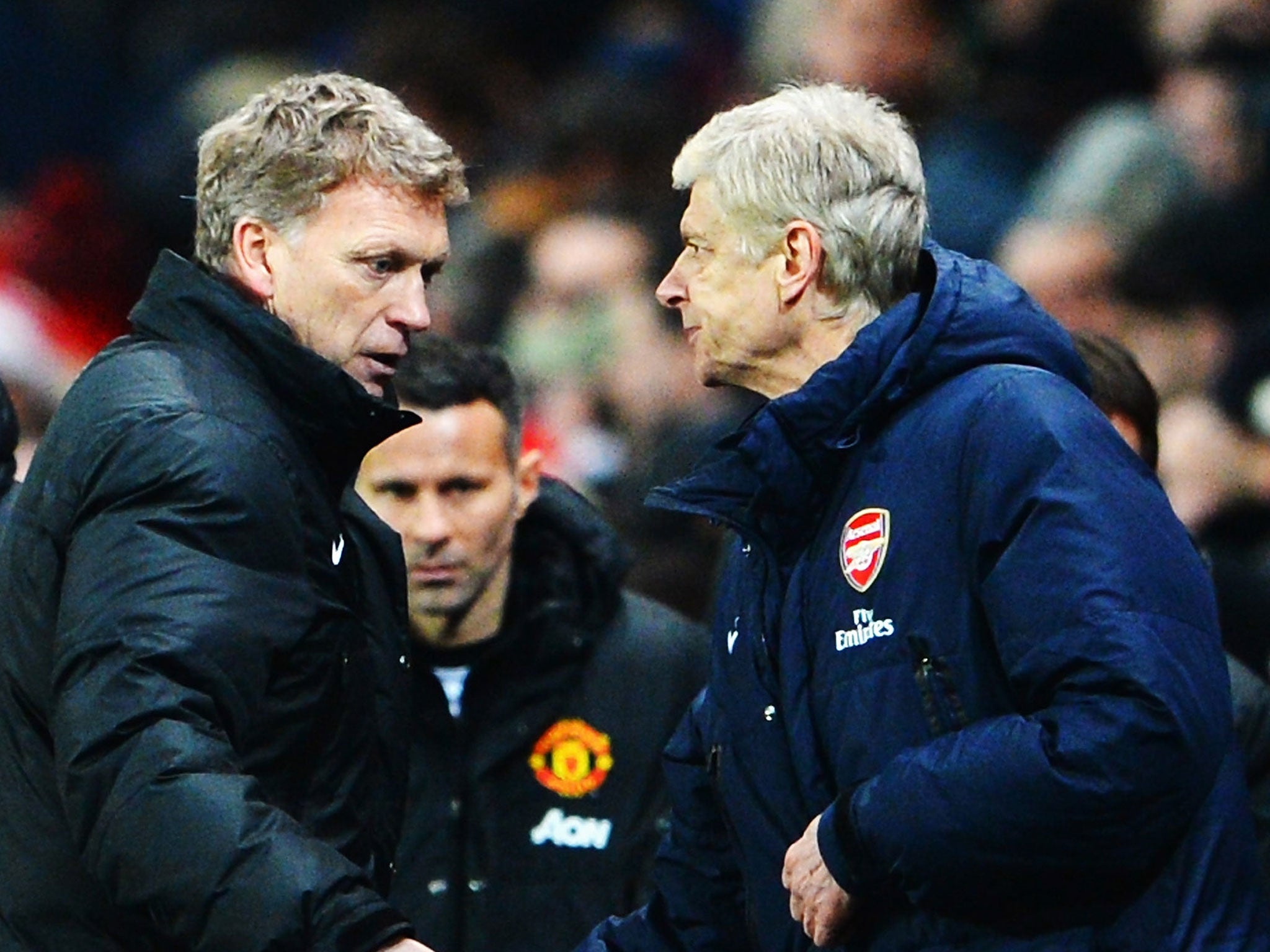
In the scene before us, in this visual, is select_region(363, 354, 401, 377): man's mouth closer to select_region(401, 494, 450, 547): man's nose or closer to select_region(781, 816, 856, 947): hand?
select_region(781, 816, 856, 947): hand

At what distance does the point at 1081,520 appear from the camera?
303 centimetres

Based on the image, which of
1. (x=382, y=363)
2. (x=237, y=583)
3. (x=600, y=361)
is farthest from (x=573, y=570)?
(x=600, y=361)

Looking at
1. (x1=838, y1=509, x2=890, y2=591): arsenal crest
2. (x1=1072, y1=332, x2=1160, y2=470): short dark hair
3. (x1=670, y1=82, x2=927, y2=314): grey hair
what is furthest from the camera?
(x1=1072, y1=332, x2=1160, y2=470): short dark hair

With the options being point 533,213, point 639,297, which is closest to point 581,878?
point 639,297

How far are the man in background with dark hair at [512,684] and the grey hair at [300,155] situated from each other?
4.17 feet

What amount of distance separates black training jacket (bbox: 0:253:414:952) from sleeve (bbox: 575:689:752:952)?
17.6 inches

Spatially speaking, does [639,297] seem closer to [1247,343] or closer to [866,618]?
[1247,343]

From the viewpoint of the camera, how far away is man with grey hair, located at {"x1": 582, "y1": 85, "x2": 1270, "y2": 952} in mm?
3006

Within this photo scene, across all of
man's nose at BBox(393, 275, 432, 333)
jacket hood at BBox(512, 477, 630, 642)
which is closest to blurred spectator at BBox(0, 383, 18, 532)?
man's nose at BBox(393, 275, 432, 333)

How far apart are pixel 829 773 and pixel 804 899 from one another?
0.57 feet

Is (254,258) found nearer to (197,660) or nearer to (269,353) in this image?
(269,353)

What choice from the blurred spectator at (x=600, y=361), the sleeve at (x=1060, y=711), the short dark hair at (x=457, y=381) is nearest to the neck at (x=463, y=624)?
the short dark hair at (x=457, y=381)

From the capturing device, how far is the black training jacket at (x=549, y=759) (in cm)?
464

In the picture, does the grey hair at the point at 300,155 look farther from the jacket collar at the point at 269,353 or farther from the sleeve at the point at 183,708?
the sleeve at the point at 183,708
